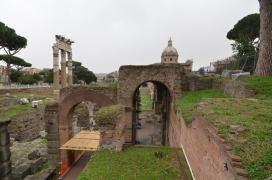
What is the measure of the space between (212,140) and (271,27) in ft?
27.5

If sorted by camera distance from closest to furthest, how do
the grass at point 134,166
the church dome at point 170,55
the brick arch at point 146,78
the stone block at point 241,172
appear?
the stone block at point 241,172
the grass at point 134,166
the brick arch at point 146,78
the church dome at point 170,55

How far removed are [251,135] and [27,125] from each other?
64.6 feet

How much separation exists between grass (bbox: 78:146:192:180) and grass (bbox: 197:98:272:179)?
2.06 m

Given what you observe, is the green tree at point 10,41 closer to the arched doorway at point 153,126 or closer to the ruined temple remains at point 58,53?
the ruined temple remains at point 58,53

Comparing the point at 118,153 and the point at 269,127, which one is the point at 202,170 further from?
the point at 118,153

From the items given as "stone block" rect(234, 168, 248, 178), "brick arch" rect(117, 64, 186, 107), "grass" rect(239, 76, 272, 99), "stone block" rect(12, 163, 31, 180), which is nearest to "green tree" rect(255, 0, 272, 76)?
"grass" rect(239, 76, 272, 99)

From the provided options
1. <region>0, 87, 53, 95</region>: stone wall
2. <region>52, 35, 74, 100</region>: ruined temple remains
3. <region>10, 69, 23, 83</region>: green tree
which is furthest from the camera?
<region>10, 69, 23, 83</region>: green tree

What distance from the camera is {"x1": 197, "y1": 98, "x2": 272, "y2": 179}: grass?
8.60ft

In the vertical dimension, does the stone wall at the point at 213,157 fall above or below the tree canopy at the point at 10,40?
below

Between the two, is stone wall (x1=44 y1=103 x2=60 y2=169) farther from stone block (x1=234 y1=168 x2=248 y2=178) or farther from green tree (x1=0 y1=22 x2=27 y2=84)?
green tree (x1=0 y1=22 x2=27 y2=84)

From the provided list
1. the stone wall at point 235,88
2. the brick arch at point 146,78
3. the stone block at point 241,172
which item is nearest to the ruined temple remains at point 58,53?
the brick arch at point 146,78

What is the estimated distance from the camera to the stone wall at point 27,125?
17859mm

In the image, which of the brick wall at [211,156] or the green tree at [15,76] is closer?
the brick wall at [211,156]

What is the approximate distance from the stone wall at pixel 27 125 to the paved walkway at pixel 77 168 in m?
7.63
